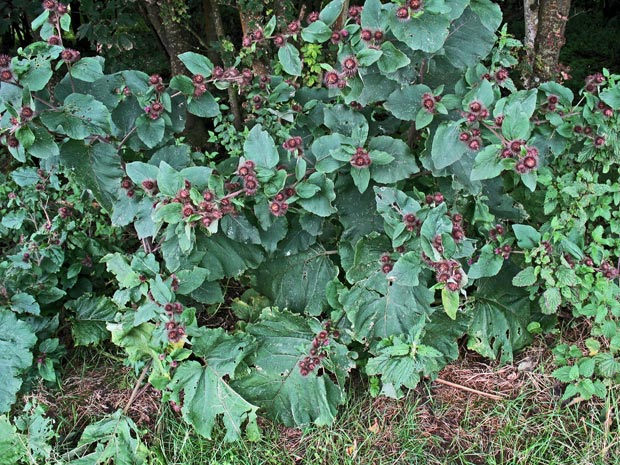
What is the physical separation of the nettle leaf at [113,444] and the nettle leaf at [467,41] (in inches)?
73.9

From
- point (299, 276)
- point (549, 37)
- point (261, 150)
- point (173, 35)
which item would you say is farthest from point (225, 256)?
point (549, 37)

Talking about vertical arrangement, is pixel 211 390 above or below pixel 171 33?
below

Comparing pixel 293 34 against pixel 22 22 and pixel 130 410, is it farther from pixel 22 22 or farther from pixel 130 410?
pixel 22 22

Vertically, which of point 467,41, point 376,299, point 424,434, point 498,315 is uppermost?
point 467,41

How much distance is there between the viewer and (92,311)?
2.87m

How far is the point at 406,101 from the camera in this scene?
224cm

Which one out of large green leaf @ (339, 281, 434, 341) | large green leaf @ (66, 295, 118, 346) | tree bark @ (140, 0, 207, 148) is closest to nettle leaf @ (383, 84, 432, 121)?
large green leaf @ (339, 281, 434, 341)

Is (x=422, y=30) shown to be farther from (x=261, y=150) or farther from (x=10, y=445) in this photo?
(x=10, y=445)

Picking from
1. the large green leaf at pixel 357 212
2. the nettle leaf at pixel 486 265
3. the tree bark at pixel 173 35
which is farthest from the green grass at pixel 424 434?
the tree bark at pixel 173 35

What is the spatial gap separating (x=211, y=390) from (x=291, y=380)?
1.06 feet

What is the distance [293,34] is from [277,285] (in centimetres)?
106

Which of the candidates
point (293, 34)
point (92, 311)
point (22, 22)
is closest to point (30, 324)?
point (92, 311)

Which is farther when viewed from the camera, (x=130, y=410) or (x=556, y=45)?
(x=556, y=45)

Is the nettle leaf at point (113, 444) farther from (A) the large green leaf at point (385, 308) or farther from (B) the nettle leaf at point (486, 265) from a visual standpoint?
(B) the nettle leaf at point (486, 265)
